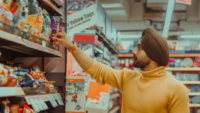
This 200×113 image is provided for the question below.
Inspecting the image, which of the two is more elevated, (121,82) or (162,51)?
(162,51)

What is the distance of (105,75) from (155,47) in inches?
19.4

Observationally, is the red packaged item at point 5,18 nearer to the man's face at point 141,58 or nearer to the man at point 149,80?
the man at point 149,80

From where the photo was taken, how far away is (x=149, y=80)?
6.21 ft

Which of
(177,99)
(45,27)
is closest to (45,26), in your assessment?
(45,27)

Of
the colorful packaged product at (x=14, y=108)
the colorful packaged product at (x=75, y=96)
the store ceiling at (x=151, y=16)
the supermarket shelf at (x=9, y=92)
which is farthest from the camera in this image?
the store ceiling at (x=151, y=16)

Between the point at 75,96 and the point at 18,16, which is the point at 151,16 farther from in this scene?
the point at 18,16

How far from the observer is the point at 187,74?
7.99 metres

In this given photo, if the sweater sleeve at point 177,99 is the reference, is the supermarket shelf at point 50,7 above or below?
above

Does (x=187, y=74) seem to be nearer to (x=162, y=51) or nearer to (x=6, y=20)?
(x=162, y=51)

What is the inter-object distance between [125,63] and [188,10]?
389 cm

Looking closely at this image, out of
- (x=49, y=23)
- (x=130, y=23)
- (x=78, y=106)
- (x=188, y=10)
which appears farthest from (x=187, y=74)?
(x=49, y=23)

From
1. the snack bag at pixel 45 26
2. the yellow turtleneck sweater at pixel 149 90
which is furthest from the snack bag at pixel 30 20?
the yellow turtleneck sweater at pixel 149 90

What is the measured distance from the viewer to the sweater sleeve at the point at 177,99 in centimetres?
174

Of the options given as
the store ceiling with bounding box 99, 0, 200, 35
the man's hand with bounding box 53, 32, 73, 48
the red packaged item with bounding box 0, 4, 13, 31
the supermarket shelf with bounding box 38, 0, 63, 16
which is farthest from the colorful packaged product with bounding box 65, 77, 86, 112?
the store ceiling with bounding box 99, 0, 200, 35
